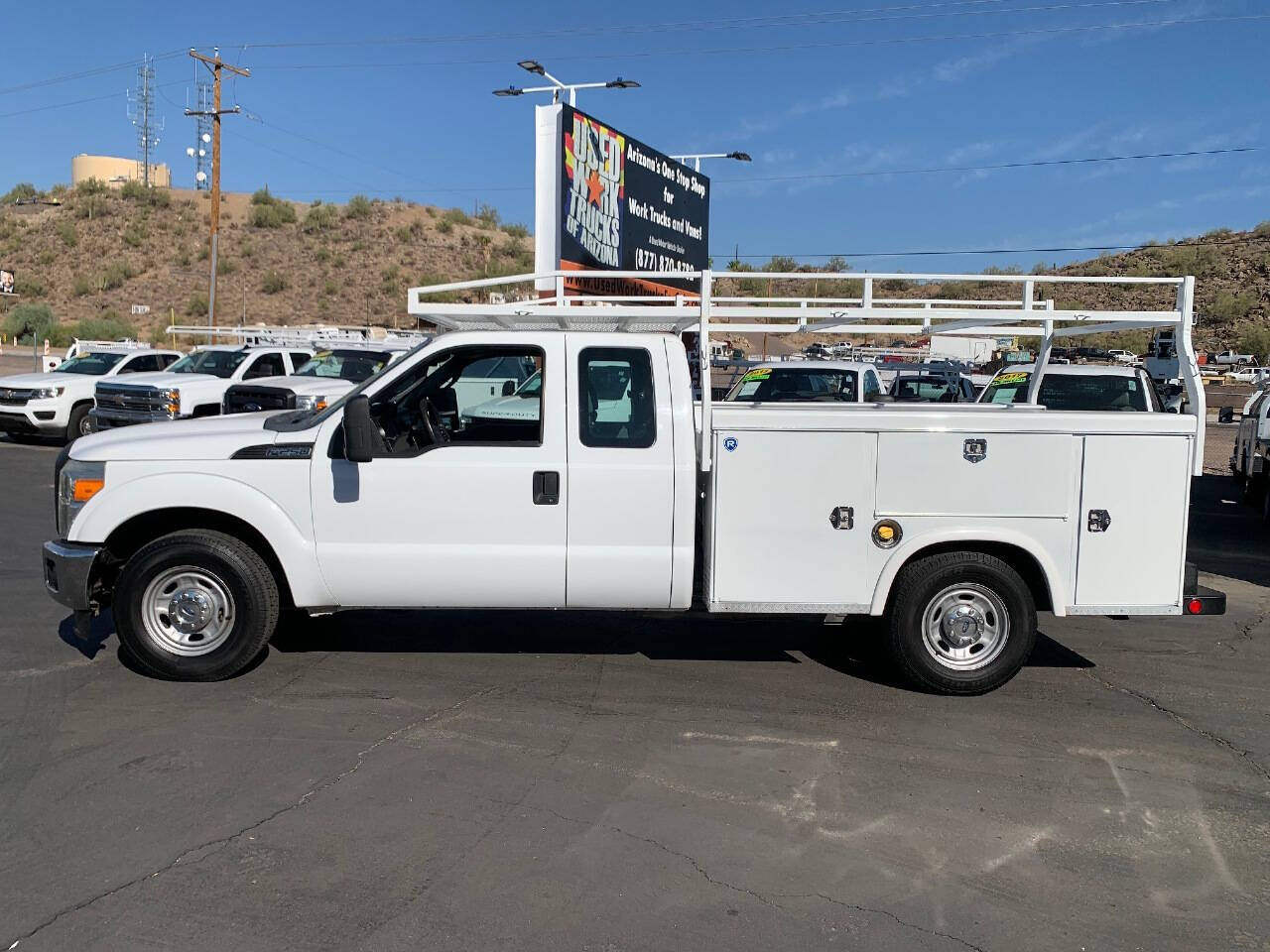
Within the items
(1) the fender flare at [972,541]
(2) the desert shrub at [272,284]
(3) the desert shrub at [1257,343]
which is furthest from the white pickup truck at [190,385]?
(3) the desert shrub at [1257,343]

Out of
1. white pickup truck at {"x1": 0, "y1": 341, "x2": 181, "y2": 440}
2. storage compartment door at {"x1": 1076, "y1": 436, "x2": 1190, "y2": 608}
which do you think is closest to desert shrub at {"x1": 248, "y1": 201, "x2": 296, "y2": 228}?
white pickup truck at {"x1": 0, "y1": 341, "x2": 181, "y2": 440}

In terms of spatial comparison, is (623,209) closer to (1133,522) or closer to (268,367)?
(268,367)

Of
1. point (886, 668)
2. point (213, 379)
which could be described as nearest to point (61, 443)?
point (213, 379)

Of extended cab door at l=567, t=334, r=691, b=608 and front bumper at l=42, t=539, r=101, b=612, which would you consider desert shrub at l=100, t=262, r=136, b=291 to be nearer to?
front bumper at l=42, t=539, r=101, b=612

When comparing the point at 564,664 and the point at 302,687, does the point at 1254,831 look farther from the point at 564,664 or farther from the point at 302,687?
the point at 302,687

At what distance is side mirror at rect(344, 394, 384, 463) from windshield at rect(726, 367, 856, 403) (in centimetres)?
932

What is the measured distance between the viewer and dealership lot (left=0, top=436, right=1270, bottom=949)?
12.6 ft

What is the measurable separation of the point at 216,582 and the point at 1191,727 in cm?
542

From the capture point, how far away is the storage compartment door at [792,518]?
6.09 metres

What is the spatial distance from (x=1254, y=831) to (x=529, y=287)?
3351 cm

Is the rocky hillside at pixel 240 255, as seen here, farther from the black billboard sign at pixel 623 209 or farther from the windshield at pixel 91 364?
the windshield at pixel 91 364

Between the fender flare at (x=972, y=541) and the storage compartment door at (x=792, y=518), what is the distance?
8 centimetres

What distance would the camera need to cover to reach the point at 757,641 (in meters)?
7.50

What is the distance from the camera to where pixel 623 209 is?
2350 centimetres
